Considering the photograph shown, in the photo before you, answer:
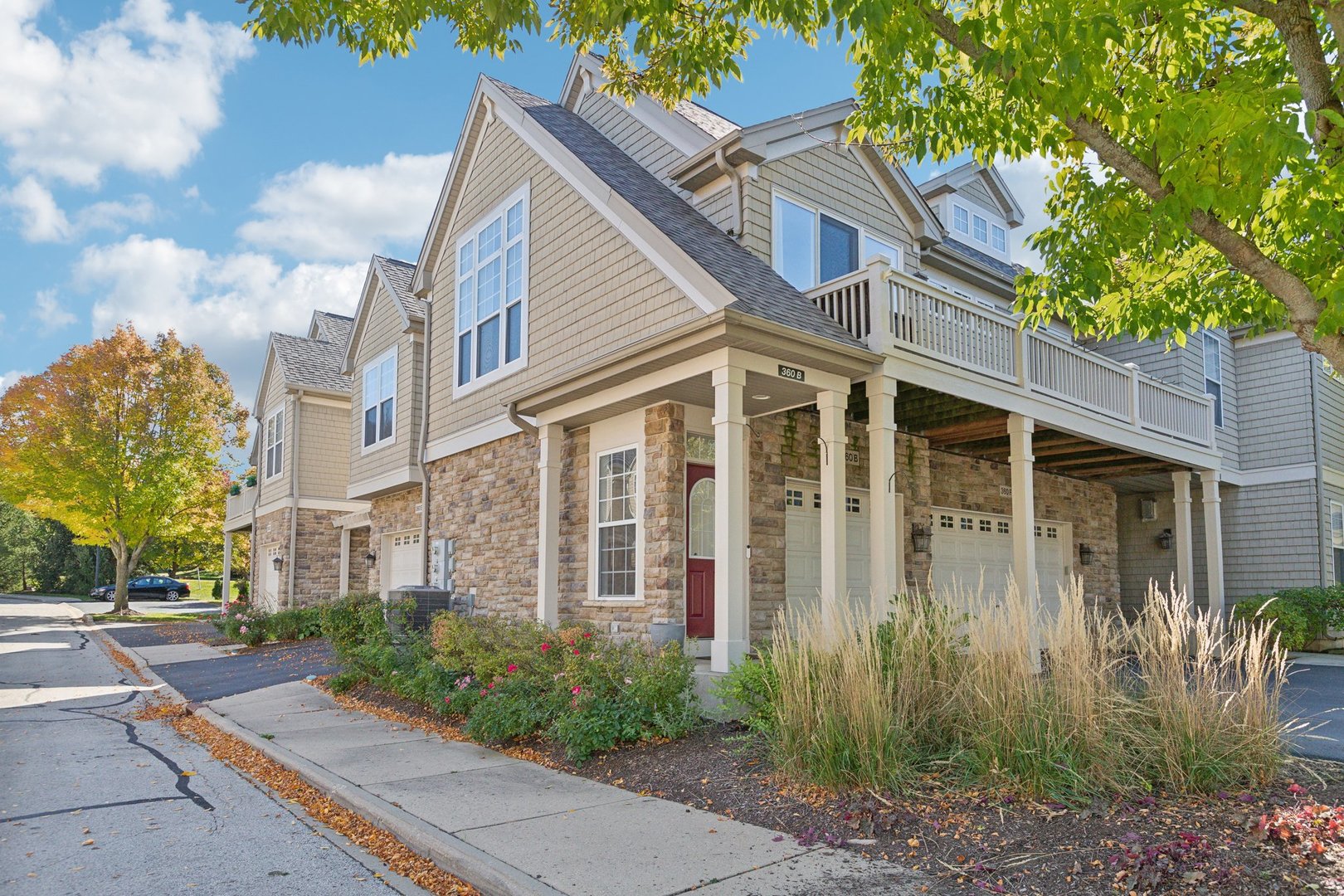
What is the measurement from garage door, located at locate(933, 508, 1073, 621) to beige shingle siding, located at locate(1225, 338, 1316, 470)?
4.93 meters

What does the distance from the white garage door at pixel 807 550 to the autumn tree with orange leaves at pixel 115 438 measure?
2379 centimetres

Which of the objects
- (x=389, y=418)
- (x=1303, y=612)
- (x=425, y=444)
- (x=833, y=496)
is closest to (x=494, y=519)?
(x=425, y=444)

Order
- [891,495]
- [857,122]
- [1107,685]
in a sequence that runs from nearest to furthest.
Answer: [1107,685], [857,122], [891,495]

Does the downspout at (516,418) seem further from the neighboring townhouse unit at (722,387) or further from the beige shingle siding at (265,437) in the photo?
the beige shingle siding at (265,437)

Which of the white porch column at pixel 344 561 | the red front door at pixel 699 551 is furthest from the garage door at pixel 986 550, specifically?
the white porch column at pixel 344 561

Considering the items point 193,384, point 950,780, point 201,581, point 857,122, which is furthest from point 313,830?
point 201,581

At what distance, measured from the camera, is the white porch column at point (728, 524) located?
28.0 ft

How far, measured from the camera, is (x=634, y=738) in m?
7.46

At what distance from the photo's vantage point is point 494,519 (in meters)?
13.6

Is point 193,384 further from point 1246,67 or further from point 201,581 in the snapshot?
point 201,581

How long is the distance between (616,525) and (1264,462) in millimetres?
14558

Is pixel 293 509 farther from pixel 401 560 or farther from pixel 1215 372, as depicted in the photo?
pixel 1215 372

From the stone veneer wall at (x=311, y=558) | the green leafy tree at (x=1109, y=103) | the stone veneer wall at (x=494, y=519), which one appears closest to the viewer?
the green leafy tree at (x=1109, y=103)

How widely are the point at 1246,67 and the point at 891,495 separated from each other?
4804 millimetres
